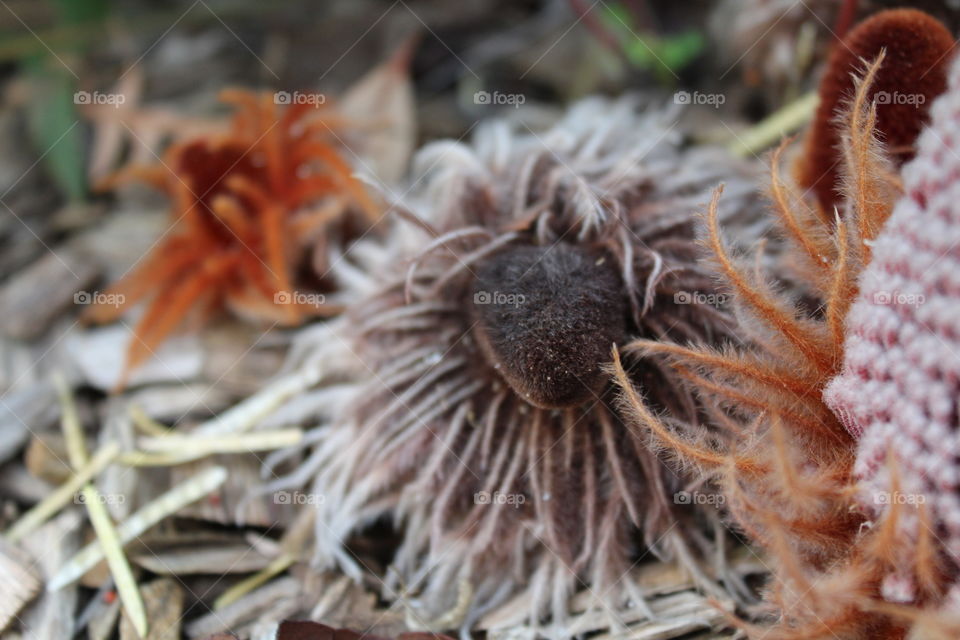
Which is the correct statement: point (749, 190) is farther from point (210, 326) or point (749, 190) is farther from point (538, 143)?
point (210, 326)

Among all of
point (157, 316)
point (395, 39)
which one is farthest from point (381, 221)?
point (395, 39)
